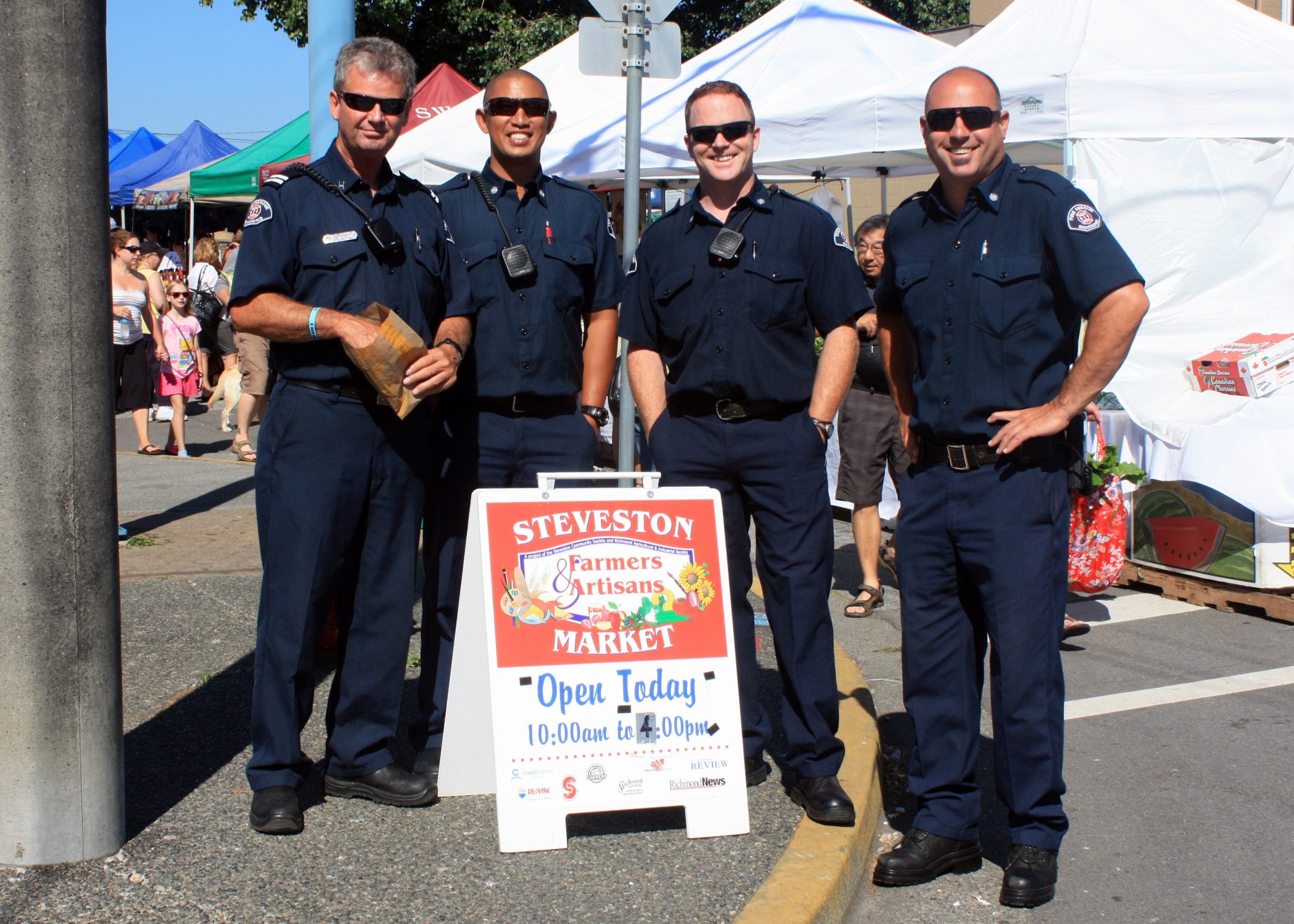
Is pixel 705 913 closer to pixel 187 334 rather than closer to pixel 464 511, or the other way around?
pixel 464 511

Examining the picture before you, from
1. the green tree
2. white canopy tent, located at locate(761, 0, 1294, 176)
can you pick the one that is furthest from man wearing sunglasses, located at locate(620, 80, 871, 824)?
the green tree

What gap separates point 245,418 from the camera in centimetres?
1135

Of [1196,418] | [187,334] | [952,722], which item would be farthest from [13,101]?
[187,334]

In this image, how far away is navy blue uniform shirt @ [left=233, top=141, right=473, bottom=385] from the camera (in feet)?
11.5

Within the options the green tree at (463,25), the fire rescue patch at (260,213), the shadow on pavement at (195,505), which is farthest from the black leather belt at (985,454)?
the green tree at (463,25)

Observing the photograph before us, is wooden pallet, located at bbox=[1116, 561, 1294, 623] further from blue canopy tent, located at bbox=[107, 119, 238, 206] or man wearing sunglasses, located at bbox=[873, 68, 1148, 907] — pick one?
blue canopy tent, located at bbox=[107, 119, 238, 206]

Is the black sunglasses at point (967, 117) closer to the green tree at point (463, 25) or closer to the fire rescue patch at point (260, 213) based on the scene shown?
the fire rescue patch at point (260, 213)

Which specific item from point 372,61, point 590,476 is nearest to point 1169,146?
point 590,476

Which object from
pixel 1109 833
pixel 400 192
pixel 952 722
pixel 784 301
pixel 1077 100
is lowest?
pixel 1109 833

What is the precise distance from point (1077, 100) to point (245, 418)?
7.51 m

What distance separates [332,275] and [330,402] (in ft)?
1.18

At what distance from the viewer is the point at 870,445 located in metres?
6.71

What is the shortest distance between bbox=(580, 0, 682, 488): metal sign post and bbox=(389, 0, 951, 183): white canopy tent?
366 cm

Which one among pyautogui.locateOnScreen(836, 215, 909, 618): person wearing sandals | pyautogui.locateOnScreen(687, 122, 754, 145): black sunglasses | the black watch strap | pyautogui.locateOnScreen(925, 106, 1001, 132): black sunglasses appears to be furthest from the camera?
pyautogui.locateOnScreen(836, 215, 909, 618): person wearing sandals
